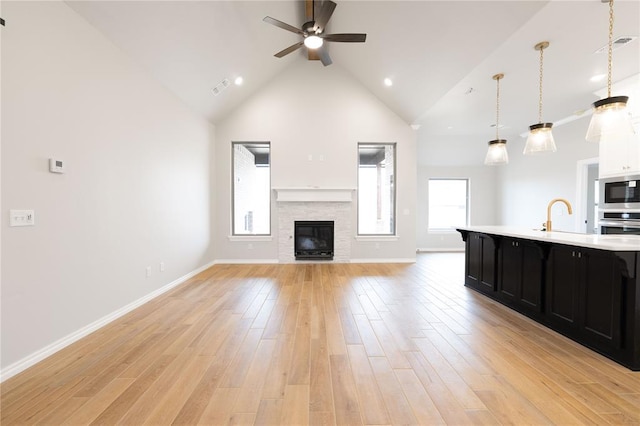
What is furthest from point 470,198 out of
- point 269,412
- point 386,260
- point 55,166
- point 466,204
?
point 55,166

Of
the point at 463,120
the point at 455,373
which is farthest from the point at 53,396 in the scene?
the point at 463,120

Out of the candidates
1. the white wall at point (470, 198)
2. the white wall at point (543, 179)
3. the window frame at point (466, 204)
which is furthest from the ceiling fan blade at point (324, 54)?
the white wall at point (543, 179)

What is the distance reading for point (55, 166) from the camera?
7.45ft

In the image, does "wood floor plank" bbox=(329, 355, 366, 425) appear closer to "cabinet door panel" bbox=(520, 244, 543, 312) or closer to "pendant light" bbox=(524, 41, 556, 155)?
"cabinet door panel" bbox=(520, 244, 543, 312)

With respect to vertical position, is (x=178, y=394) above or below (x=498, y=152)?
below

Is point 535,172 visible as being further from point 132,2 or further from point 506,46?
point 132,2

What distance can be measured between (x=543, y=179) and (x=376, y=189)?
379 cm

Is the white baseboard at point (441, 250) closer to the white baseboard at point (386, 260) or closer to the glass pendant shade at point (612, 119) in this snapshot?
the white baseboard at point (386, 260)

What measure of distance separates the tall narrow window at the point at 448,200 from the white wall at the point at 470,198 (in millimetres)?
162

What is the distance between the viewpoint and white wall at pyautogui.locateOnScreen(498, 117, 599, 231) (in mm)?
5410

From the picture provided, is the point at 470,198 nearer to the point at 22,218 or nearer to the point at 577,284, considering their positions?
the point at 577,284

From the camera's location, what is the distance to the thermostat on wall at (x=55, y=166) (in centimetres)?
224

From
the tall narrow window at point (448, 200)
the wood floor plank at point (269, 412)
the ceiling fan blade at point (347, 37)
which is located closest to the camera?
the wood floor plank at point (269, 412)

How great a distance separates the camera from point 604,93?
13.6 ft
